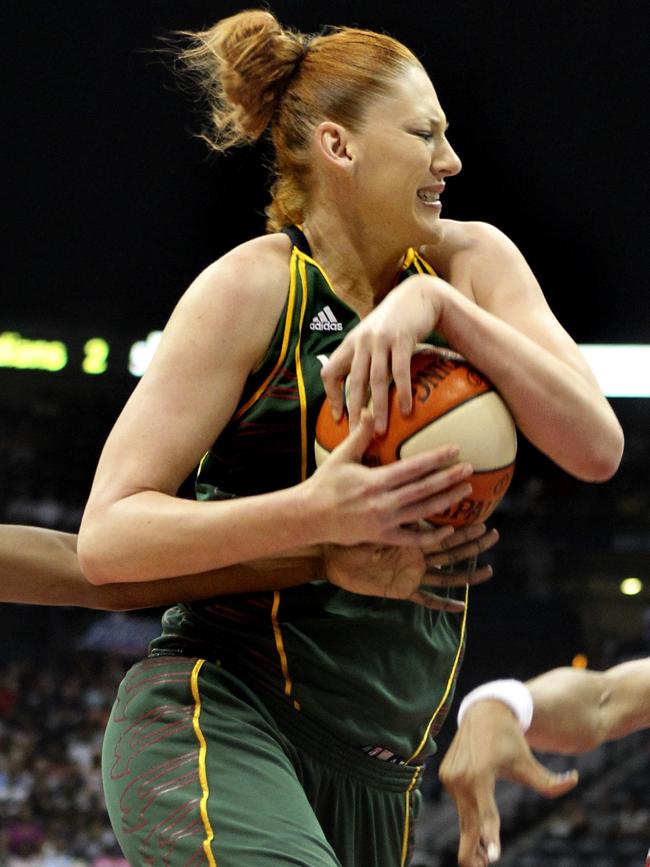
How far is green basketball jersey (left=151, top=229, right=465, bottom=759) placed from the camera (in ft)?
7.61

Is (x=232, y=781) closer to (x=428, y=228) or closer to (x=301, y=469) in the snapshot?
(x=301, y=469)

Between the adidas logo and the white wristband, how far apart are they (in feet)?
2.41

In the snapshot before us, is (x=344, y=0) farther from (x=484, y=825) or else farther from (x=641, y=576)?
(x=484, y=825)

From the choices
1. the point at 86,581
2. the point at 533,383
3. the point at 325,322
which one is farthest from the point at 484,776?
the point at 86,581

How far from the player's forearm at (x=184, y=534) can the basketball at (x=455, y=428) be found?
17 centimetres

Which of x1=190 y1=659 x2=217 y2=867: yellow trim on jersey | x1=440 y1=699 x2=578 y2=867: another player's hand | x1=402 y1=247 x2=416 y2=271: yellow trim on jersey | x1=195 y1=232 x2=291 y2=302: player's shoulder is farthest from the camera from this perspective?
x1=402 y1=247 x2=416 y2=271: yellow trim on jersey

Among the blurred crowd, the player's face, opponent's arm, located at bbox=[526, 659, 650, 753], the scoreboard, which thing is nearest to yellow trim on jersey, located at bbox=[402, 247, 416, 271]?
the player's face

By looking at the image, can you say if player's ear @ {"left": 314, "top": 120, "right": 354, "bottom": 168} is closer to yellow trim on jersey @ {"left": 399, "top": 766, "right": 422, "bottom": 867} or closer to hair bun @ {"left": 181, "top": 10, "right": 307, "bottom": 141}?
hair bun @ {"left": 181, "top": 10, "right": 307, "bottom": 141}

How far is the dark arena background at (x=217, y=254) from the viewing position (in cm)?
1191

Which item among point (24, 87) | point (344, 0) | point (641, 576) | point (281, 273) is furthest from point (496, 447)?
point (641, 576)

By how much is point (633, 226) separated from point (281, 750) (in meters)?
13.3

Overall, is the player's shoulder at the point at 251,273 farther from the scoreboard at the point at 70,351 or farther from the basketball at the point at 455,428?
the scoreboard at the point at 70,351

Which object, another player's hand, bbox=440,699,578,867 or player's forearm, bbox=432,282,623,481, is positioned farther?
player's forearm, bbox=432,282,623,481

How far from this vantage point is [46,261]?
625 inches
